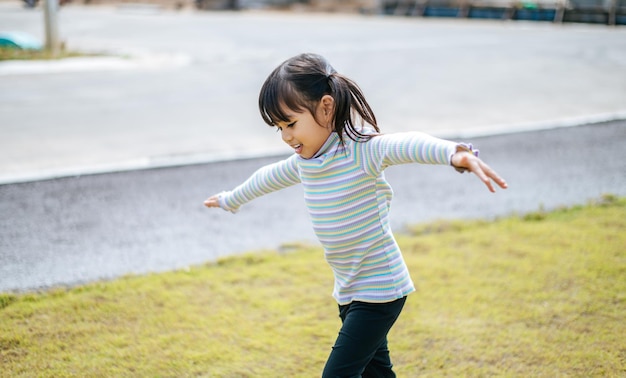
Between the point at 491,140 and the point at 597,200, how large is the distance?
1.97m

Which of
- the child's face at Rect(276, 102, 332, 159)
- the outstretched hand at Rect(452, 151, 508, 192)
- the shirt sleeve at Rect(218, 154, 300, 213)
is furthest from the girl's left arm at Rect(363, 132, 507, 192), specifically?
the shirt sleeve at Rect(218, 154, 300, 213)

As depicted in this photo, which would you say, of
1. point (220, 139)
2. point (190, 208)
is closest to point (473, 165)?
point (190, 208)

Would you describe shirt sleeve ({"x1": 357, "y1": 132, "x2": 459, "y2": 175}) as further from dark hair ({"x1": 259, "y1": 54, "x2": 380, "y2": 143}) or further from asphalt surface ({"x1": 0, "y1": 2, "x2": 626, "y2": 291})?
asphalt surface ({"x1": 0, "y1": 2, "x2": 626, "y2": 291})

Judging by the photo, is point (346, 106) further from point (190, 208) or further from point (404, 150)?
point (190, 208)

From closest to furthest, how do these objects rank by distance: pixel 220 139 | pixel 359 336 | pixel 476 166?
1. pixel 476 166
2. pixel 359 336
3. pixel 220 139

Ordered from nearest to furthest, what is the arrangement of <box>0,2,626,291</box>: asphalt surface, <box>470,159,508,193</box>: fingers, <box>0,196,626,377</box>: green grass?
<box>470,159,508,193</box>: fingers → <box>0,196,626,377</box>: green grass → <box>0,2,626,291</box>: asphalt surface

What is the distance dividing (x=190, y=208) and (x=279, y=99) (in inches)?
130

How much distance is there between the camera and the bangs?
7.92 feet

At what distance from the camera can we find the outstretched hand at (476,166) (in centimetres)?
194

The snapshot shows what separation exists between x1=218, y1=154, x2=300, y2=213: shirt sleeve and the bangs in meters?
0.33

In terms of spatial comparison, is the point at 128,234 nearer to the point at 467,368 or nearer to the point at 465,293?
the point at 465,293

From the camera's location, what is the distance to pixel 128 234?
504 centimetres

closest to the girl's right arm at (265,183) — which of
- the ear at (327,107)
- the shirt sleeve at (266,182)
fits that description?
the shirt sleeve at (266,182)

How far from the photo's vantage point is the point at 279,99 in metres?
2.43
